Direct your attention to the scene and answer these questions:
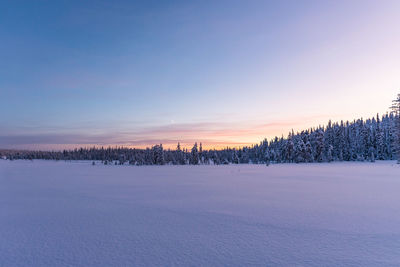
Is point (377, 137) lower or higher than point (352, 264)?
higher

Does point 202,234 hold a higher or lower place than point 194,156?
higher

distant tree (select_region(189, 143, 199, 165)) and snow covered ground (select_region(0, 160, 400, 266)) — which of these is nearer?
snow covered ground (select_region(0, 160, 400, 266))

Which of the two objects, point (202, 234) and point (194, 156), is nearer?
point (202, 234)

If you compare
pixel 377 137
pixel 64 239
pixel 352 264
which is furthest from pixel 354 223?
pixel 377 137

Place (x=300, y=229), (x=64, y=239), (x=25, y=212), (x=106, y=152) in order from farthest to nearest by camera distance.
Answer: (x=106, y=152)
(x=25, y=212)
(x=300, y=229)
(x=64, y=239)

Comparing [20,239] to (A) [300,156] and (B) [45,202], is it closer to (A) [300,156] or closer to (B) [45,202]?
(B) [45,202]

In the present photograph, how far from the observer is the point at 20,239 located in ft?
21.2

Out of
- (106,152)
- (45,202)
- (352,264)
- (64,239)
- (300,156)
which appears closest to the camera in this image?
(352,264)

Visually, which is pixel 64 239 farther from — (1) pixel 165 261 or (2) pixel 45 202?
(2) pixel 45 202

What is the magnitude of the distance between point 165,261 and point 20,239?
4455mm

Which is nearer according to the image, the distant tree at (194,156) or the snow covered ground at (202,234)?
the snow covered ground at (202,234)

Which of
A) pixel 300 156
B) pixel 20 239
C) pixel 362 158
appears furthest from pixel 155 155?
pixel 20 239

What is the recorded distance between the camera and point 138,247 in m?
5.80

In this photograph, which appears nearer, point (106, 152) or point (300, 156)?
point (300, 156)
